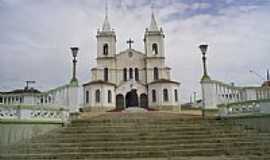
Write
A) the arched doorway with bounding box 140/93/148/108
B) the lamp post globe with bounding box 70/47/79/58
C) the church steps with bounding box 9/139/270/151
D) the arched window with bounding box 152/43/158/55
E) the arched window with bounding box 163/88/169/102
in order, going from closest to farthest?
the church steps with bounding box 9/139/270/151 < the lamp post globe with bounding box 70/47/79/58 < the arched window with bounding box 163/88/169/102 < the arched doorway with bounding box 140/93/148/108 < the arched window with bounding box 152/43/158/55

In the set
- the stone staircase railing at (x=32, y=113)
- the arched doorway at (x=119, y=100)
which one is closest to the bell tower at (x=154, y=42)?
the arched doorway at (x=119, y=100)

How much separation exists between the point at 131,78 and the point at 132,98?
4.49 metres

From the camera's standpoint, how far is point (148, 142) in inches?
331

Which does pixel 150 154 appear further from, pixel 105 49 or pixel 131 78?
pixel 105 49

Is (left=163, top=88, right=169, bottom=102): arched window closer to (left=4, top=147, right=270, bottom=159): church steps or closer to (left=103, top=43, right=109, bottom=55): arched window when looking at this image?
(left=103, top=43, right=109, bottom=55): arched window

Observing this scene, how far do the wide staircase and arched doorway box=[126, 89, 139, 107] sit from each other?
36.0 meters

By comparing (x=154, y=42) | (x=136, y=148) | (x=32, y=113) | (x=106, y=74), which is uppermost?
(x=154, y=42)

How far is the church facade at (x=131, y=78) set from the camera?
44656mm

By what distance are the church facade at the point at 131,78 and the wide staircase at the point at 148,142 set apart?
3361cm

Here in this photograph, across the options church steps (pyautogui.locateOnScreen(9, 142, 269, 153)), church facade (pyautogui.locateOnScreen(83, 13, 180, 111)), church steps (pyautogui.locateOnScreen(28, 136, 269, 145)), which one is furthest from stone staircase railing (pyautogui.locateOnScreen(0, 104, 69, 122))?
church facade (pyautogui.locateOnScreen(83, 13, 180, 111))

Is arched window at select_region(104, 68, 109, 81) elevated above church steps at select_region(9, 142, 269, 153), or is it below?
above

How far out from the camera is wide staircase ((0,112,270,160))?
293 inches

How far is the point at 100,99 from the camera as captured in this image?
44125 mm

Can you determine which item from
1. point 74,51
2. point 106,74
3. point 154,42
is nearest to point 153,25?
point 154,42
